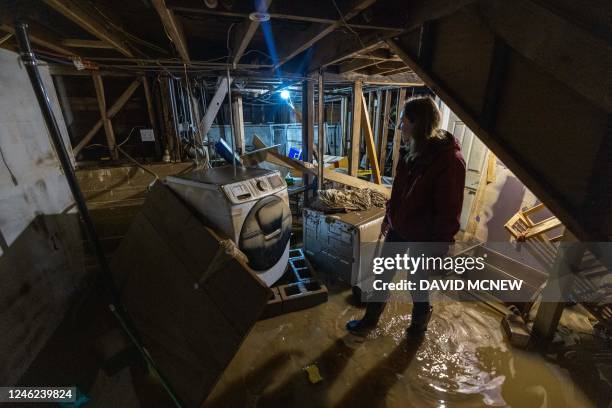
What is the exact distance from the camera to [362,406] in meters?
1.52

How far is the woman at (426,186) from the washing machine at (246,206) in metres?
0.89

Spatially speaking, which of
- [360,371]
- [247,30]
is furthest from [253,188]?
[360,371]

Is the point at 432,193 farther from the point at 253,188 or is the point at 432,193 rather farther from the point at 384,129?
the point at 384,129

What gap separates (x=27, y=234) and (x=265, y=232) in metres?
1.66

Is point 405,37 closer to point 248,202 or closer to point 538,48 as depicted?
point 538,48

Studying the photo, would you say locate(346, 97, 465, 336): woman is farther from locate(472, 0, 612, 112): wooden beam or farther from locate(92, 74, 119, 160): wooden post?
locate(92, 74, 119, 160): wooden post

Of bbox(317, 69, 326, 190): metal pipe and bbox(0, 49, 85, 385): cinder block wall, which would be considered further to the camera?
bbox(317, 69, 326, 190): metal pipe

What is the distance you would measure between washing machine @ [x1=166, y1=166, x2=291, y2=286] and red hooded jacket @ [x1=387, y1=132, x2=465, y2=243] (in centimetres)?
94

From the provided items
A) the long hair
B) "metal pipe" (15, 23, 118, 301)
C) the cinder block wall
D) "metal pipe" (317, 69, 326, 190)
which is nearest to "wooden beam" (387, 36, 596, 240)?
the long hair

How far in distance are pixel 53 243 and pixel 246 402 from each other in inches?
79.0

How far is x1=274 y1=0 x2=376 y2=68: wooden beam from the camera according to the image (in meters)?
1.29

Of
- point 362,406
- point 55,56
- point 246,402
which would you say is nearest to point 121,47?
point 55,56

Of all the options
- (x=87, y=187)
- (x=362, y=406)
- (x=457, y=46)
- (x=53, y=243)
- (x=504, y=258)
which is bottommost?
(x=362, y=406)

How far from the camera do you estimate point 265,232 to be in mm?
2000
